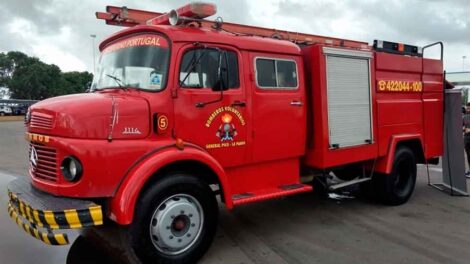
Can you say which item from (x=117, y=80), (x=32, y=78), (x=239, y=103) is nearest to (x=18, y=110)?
(x=32, y=78)

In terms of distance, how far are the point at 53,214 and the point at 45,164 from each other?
2.17 feet

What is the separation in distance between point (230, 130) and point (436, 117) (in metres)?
4.66

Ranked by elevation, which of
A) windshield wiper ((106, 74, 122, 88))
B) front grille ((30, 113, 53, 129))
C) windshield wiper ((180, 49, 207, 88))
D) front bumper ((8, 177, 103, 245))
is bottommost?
front bumper ((8, 177, 103, 245))

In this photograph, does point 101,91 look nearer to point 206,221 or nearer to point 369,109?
point 206,221

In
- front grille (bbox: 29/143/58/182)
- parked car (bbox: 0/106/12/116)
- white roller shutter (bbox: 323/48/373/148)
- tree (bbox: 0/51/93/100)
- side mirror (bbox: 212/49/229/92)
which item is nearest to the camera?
front grille (bbox: 29/143/58/182)

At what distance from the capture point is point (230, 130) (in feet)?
16.1

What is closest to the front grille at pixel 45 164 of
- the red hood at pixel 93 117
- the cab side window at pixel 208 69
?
the red hood at pixel 93 117

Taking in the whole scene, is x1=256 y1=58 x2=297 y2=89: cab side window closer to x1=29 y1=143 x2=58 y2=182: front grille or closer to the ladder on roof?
the ladder on roof

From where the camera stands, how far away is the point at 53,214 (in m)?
3.71

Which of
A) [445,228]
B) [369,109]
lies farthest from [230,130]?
[445,228]

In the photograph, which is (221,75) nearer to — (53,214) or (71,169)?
(71,169)

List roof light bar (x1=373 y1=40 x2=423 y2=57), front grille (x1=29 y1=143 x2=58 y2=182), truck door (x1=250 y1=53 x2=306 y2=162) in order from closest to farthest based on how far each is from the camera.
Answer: front grille (x1=29 y1=143 x2=58 y2=182), truck door (x1=250 y1=53 x2=306 y2=162), roof light bar (x1=373 y1=40 x2=423 y2=57)

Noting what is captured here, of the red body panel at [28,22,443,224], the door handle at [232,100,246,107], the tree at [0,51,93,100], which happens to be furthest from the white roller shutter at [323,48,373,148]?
the tree at [0,51,93,100]

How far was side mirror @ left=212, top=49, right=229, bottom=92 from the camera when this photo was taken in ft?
15.7
